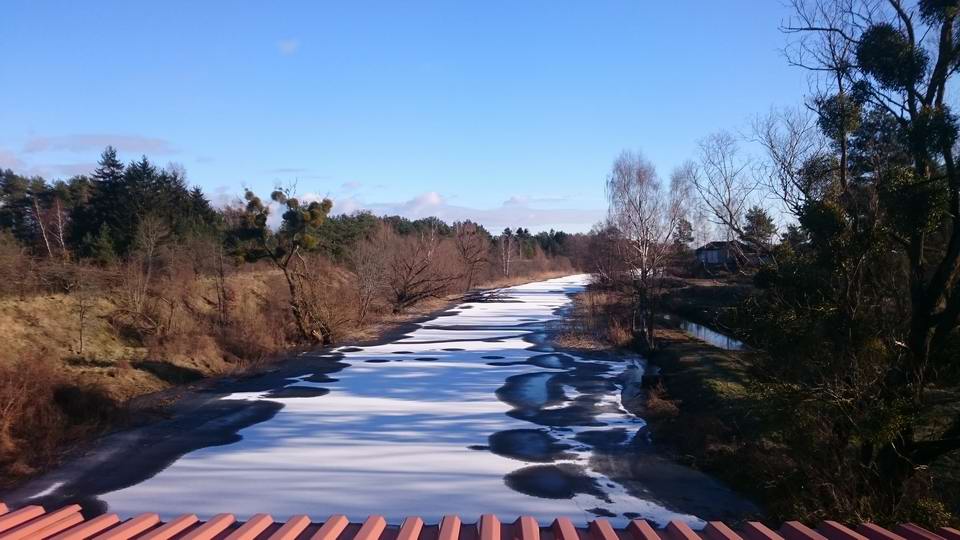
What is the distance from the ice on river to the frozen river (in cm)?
3

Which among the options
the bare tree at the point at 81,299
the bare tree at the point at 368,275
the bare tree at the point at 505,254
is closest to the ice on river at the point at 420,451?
the bare tree at the point at 81,299

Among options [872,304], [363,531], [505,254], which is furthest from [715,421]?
[505,254]

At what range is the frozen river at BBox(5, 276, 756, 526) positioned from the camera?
10141 mm

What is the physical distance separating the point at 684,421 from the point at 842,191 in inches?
268

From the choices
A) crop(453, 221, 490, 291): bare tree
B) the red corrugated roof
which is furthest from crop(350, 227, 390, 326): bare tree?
the red corrugated roof

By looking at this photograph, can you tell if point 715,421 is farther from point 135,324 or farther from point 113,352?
point 135,324

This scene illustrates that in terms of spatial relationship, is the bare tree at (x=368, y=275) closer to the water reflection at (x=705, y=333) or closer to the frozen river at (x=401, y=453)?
the frozen river at (x=401, y=453)

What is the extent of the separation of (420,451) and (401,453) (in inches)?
14.7

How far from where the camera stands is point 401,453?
1310 centimetres

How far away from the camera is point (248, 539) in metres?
4.32

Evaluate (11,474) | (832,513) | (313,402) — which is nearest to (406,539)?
(832,513)

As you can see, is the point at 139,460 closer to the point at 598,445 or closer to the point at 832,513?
the point at 598,445

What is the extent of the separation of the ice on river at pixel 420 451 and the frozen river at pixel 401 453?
0.03 m

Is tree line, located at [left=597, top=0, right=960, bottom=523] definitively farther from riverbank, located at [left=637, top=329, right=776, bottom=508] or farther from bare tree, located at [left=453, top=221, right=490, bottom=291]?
bare tree, located at [left=453, top=221, right=490, bottom=291]
